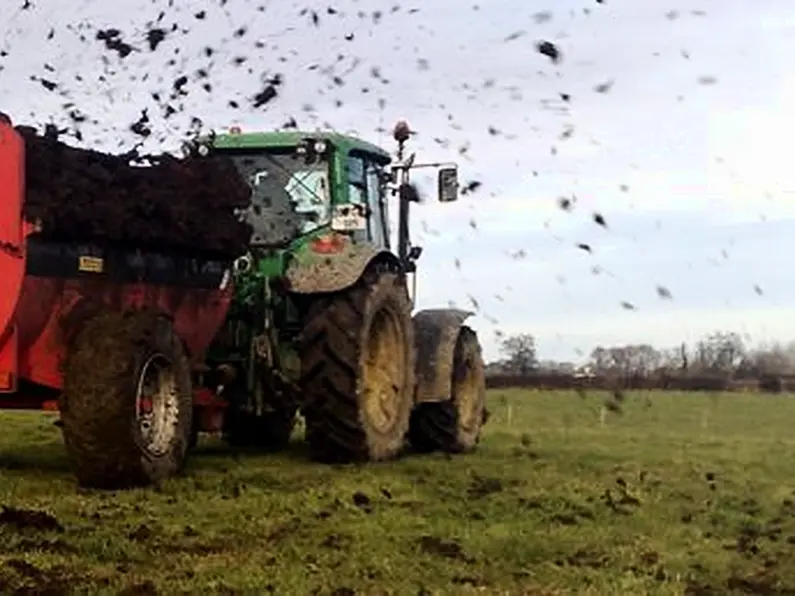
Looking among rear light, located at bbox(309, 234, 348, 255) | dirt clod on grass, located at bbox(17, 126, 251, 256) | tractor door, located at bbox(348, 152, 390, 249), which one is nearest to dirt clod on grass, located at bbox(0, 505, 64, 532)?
dirt clod on grass, located at bbox(17, 126, 251, 256)

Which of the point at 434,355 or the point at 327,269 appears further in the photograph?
the point at 434,355

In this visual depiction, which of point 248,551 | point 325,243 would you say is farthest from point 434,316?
point 248,551

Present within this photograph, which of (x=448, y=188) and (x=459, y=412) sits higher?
(x=448, y=188)

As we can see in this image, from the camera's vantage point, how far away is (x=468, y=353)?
14.5 meters

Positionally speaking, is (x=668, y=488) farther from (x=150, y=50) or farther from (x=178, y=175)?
(x=150, y=50)

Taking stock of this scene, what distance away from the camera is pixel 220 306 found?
35.4 ft

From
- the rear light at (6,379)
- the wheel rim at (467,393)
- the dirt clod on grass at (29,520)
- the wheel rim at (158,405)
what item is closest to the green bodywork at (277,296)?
the wheel rim at (158,405)

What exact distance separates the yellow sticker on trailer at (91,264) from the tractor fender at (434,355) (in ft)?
14.1

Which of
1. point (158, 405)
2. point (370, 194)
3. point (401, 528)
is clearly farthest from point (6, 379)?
point (370, 194)

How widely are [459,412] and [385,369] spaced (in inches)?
88.2

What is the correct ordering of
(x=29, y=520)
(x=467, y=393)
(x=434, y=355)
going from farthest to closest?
(x=467, y=393) < (x=434, y=355) < (x=29, y=520)

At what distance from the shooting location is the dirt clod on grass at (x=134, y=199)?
29.3 feet

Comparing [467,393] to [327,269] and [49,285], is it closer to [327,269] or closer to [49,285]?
[327,269]

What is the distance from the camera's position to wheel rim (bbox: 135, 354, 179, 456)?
934cm
